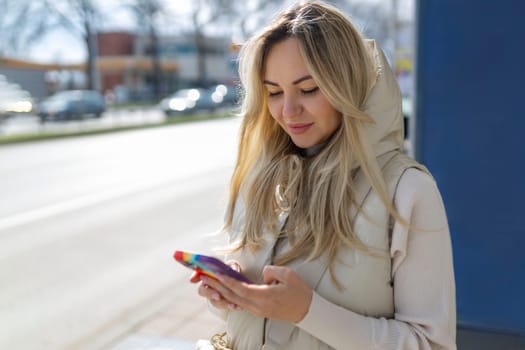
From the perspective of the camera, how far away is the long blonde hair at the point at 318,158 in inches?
53.1

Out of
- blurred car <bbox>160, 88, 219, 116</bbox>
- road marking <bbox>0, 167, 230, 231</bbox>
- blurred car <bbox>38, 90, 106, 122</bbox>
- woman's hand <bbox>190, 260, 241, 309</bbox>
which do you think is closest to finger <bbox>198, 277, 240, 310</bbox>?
woman's hand <bbox>190, 260, 241, 309</bbox>

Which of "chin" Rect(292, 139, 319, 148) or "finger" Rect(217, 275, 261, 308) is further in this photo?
"chin" Rect(292, 139, 319, 148)

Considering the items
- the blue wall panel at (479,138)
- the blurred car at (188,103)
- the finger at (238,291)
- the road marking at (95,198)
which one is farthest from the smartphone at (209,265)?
the blurred car at (188,103)

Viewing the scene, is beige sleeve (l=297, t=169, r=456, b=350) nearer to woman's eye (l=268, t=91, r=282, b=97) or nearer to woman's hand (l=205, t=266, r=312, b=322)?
woman's hand (l=205, t=266, r=312, b=322)

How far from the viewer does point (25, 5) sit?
137ft

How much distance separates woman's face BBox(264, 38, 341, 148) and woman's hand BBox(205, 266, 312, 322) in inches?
15.0

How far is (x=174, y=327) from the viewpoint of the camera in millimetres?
4039

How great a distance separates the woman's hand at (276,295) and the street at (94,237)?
1.77ft

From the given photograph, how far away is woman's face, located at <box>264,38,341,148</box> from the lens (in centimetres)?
140

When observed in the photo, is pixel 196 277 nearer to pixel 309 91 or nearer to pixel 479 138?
pixel 309 91

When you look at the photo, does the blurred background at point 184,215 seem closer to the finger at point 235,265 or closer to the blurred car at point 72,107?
the finger at point 235,265

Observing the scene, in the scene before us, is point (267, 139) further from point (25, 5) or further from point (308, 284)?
point (25, 5)

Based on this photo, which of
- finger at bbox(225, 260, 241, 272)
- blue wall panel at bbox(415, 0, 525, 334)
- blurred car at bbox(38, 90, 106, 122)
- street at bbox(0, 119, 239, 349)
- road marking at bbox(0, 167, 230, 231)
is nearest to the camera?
finger at bbox(225, 260, 241, 272)

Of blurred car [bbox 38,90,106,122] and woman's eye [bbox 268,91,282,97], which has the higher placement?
woman's eye [bbox 268,91,282,97]
